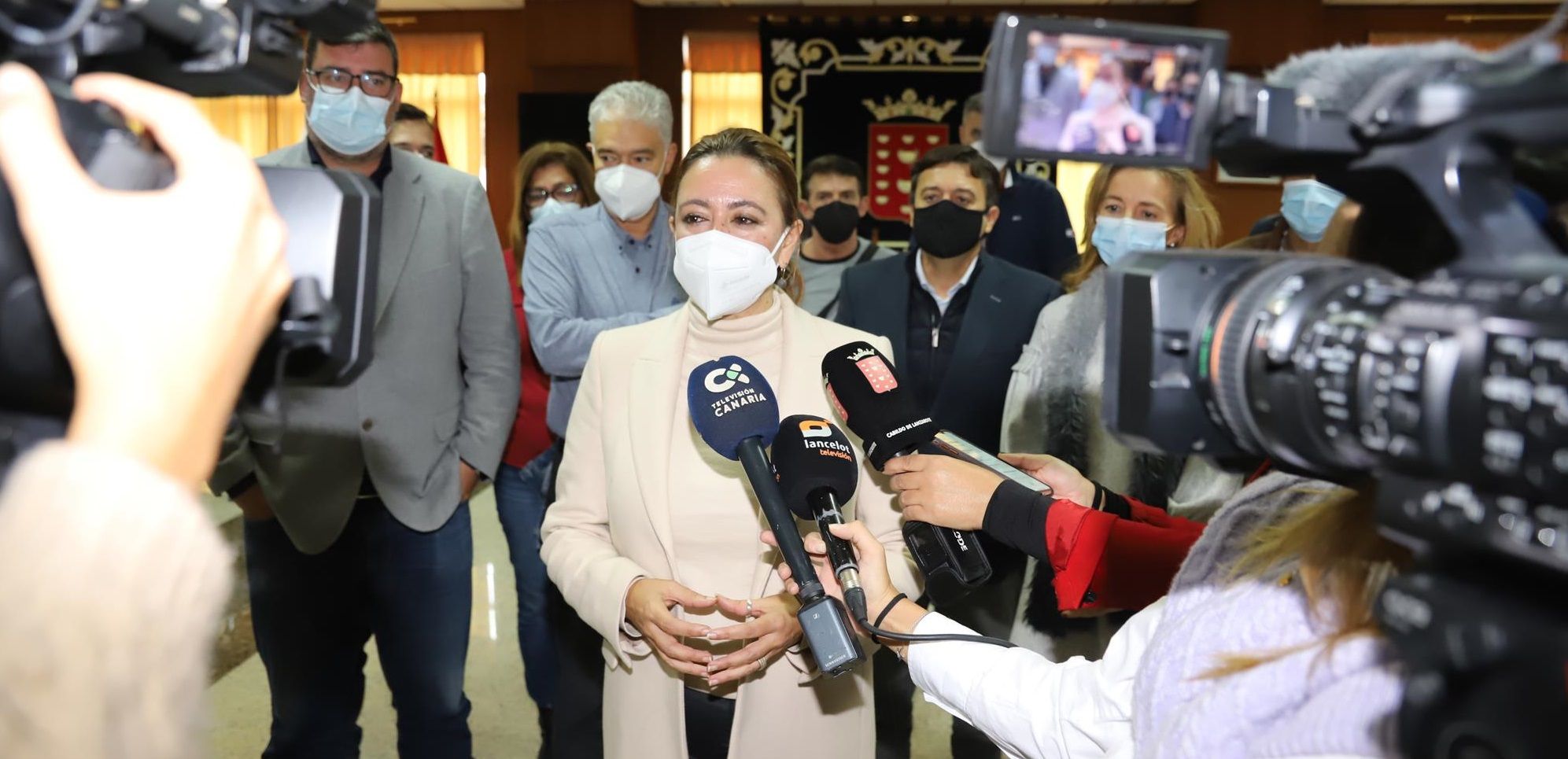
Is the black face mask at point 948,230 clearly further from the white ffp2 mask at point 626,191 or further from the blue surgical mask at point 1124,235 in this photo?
the white ffp2 mask at point 626,191

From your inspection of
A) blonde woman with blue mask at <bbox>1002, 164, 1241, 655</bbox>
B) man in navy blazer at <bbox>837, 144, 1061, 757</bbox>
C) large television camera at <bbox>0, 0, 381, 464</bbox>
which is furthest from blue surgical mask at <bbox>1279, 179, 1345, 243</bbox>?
large television camera at <bbox>0, 0, 381, 464</bbox>

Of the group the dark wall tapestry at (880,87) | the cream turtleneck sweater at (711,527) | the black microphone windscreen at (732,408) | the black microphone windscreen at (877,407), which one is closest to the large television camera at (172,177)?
the black microphone windscreen at (732,408)

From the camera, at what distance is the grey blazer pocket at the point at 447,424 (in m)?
2.16

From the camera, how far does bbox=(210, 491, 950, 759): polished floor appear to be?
111 inches

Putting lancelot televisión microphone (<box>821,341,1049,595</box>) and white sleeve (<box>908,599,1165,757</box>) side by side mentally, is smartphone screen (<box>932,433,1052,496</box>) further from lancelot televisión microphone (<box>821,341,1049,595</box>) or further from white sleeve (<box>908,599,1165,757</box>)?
white sleeve (<box>908,599,1165,757</box>)

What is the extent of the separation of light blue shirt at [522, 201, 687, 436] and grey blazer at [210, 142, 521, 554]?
18 cm

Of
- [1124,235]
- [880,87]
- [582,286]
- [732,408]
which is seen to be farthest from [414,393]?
[880,87]

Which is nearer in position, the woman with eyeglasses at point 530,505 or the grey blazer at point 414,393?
the grey blazer at point 414,393

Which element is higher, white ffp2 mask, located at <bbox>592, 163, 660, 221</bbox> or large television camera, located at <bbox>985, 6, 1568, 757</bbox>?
white ffp2 mask, located at <bbox>592, 163, 660, 221</bbox>

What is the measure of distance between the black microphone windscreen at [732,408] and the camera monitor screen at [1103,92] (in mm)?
716

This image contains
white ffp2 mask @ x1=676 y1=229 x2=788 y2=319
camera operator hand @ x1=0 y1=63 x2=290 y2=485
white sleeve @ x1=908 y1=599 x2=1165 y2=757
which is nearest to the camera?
camera operator hand @ x1=0 y1=63 x2=290 y2=485

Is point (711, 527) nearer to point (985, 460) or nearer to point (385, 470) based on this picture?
point (985, 460)

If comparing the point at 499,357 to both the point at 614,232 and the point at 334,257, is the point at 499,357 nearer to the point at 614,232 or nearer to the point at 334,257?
the point at 614,232

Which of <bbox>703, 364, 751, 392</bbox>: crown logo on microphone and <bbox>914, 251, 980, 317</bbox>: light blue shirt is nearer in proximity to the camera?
<bbox>703, 364, 751, 392</bbox>: crown logo on microphone
